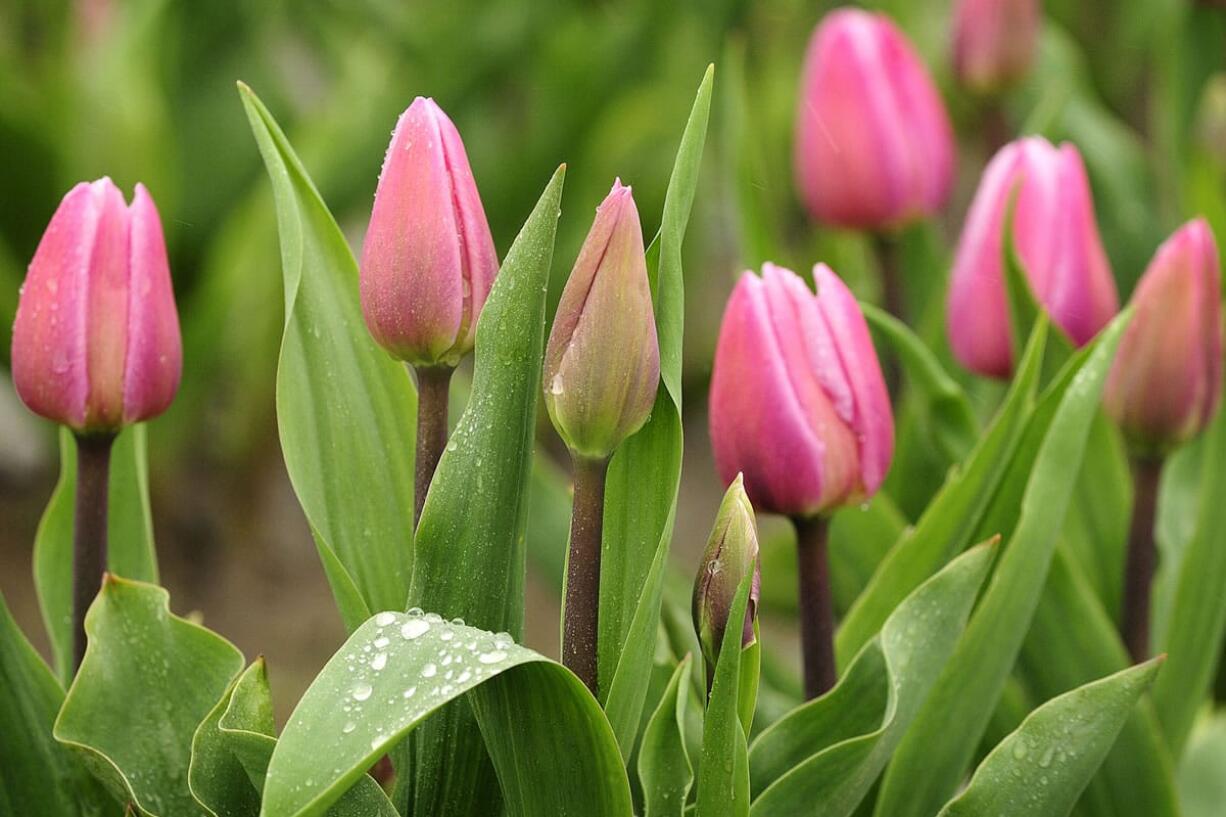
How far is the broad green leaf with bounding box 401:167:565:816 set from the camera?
0.63 metres

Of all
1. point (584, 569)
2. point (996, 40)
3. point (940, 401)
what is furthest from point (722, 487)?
point (996, 40)

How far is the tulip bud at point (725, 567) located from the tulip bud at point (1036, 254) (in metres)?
0.41

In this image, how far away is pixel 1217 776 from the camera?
1128mm

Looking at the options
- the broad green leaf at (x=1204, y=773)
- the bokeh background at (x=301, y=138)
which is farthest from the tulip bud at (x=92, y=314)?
the bokeh background at (x=301, y=138)

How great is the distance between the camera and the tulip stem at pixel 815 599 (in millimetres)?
801

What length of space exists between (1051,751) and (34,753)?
0.45 m

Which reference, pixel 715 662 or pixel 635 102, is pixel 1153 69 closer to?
pixel 635 102

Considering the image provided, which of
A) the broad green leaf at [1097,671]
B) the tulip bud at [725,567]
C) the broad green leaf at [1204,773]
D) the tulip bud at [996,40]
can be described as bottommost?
the broad green leaf at [1204,773]

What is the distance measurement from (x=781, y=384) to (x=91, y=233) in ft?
1.03

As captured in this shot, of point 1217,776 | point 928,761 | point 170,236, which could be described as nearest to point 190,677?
point 928,761

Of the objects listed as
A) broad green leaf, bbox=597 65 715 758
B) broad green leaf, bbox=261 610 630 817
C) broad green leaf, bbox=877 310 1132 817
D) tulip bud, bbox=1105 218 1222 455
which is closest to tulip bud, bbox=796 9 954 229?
tulip bud, bbox=1105 218 1222 455

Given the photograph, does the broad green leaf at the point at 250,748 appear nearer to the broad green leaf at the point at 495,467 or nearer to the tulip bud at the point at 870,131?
the broad green leaf at the point at 495,467

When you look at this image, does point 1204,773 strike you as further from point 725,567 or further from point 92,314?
point 92,314

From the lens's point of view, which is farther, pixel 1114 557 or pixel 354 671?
pixel 1114 557
